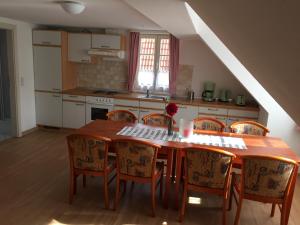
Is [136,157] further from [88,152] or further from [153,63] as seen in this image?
[153,63]

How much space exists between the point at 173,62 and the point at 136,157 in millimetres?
3143

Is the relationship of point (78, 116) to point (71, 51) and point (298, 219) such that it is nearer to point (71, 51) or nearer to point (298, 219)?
point (71, 51)

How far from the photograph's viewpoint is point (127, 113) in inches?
157

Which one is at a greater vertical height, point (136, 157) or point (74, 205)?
point (136, 157)

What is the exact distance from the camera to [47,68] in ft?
18.1

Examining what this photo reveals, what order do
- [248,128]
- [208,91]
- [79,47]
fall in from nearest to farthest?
[248,128] < [208,91] < [79,47]

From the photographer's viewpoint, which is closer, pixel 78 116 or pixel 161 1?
pixel 161 1

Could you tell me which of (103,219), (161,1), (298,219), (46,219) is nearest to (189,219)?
(103,219)

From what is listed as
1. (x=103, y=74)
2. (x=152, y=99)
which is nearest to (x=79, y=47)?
(x=103, y=74)

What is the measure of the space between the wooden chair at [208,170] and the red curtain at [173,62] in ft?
10.1

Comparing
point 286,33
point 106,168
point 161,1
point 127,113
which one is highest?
point 161,1

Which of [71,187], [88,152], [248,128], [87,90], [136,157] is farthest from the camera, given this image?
[87,90]

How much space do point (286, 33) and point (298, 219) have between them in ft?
Answer: 9.84

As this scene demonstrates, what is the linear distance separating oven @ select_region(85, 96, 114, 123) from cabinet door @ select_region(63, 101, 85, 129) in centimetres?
11
